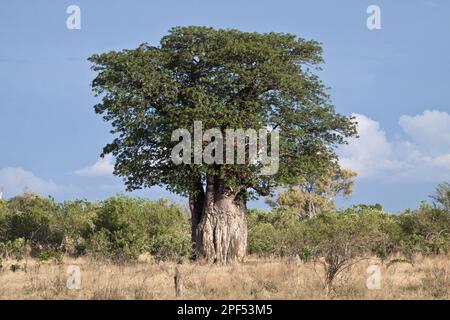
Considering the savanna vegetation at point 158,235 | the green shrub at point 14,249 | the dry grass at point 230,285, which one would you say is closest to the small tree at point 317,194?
the savanna vegetation at point 158,235

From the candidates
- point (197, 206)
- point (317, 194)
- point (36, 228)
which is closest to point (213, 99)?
point (197, 206)

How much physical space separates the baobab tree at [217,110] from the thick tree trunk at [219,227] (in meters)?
0.04

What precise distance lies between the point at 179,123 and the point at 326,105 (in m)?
6.33

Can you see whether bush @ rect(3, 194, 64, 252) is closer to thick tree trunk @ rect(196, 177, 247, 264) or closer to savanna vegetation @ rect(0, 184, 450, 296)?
savanna vegetation @ rect(0, 184, 450, 296)

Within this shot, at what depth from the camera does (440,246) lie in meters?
30.1

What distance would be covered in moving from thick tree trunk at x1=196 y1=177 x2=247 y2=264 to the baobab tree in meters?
0.04

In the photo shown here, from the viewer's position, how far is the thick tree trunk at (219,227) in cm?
2736

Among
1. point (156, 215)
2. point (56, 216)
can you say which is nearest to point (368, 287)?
point (156, 215)

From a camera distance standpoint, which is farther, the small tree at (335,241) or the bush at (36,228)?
the bush at (36,228)

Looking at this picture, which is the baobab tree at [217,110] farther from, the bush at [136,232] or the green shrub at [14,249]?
the green shrub at [14,249]

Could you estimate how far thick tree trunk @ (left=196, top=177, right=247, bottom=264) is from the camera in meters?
27.4

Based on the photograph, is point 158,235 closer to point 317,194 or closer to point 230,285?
point 230,285

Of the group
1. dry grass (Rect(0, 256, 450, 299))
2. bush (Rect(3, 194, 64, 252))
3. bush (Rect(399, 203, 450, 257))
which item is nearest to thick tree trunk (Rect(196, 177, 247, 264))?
dry grass (Rect(0, 256, 450, 299))
